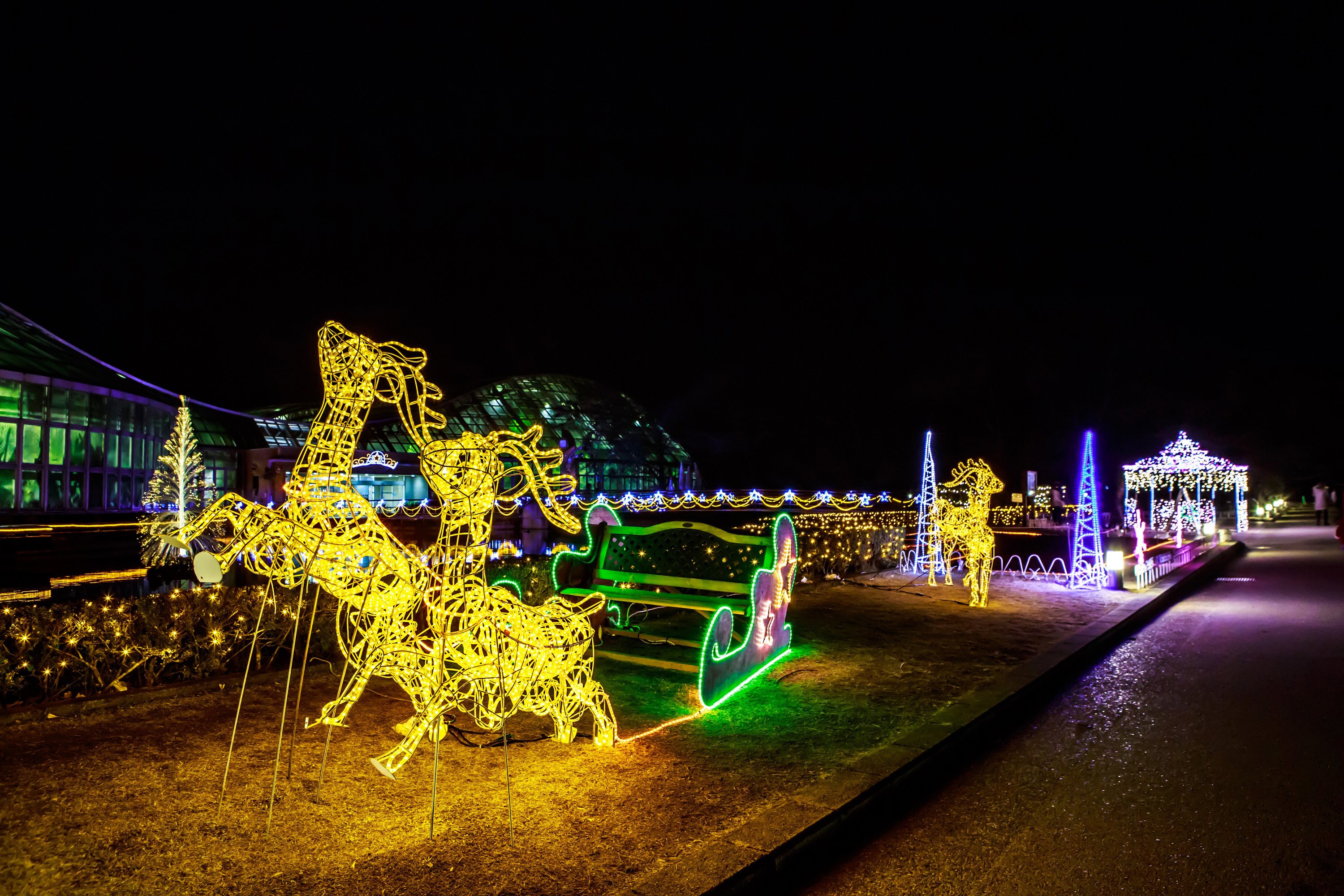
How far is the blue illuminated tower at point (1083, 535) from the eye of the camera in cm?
1295

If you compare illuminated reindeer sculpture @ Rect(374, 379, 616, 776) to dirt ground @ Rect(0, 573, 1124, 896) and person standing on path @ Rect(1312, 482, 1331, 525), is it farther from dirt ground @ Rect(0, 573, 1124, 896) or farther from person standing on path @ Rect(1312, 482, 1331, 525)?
person standing on path @ Rect(1312, 482, 1331, 525)

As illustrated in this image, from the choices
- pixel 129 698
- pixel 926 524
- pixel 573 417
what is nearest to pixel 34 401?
pixel 129 698

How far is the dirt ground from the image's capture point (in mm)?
3162

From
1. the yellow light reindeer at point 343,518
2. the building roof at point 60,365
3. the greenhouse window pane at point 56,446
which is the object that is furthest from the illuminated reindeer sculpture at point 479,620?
the greenhouse window pane at point 56,446

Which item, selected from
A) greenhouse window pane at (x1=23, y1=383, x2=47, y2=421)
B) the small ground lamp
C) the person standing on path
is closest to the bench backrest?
the small ground lamp

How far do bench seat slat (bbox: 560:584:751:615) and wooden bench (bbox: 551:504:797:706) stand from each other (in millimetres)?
11

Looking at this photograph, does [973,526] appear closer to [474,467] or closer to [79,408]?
[474,467]

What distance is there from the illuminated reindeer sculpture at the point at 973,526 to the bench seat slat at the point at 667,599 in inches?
190

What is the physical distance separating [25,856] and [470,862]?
190 cm

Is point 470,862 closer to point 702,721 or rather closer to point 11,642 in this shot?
point 702,721

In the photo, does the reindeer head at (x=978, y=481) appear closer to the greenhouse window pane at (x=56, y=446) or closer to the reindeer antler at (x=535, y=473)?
the reindeer antler at (x=535, y=473)

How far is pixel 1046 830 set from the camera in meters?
3.89

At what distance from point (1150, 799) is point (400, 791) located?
4.04 meters

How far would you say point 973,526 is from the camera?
11.2 metres
